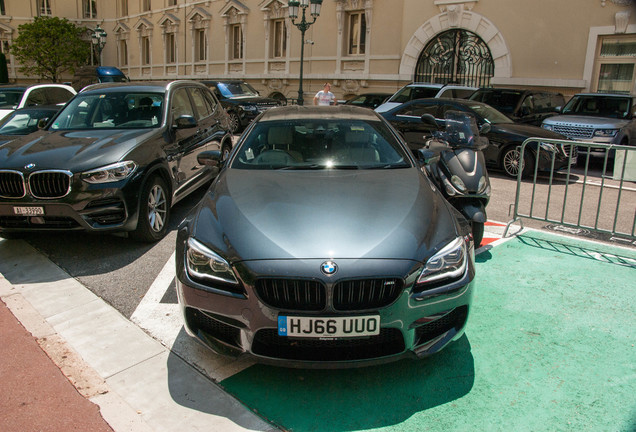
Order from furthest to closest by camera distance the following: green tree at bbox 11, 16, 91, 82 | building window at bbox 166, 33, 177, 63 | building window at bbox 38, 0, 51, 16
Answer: building window at bbox 38, 0, 51, 16, green tree at bbox 11, 16, 91, 82, building window at bbox 166, 33, 177, 63

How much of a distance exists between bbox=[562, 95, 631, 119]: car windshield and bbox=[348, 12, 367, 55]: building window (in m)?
12.7

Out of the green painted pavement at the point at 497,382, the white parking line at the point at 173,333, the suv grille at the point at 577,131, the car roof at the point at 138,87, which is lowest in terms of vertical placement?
the white parking line at the point at 173,333

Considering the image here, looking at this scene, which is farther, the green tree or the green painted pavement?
the green tree

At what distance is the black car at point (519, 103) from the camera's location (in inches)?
529

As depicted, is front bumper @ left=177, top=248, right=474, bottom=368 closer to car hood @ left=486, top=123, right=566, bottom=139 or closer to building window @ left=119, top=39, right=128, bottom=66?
car hood @ left=486, top=123, right=566, bottom=139

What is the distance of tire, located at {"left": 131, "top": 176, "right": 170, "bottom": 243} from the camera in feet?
17.5

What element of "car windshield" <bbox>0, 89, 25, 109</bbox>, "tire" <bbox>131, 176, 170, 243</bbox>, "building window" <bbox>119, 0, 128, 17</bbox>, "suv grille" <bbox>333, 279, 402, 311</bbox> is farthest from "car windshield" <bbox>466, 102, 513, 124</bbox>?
"building window" <bbox>119, 0, 128, 17</bbox>

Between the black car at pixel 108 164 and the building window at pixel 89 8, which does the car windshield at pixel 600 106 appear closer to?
the black car at pixel 108 164

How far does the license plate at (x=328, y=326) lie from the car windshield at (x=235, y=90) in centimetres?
1557

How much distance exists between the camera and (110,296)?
4.31 metres

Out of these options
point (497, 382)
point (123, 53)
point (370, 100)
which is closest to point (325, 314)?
point (497, 382)

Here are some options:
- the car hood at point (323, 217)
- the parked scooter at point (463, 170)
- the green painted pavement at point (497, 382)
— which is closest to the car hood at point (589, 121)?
the parked scooter at point (463, 170)

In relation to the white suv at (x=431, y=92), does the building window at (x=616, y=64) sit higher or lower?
higher

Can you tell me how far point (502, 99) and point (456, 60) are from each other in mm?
8333
